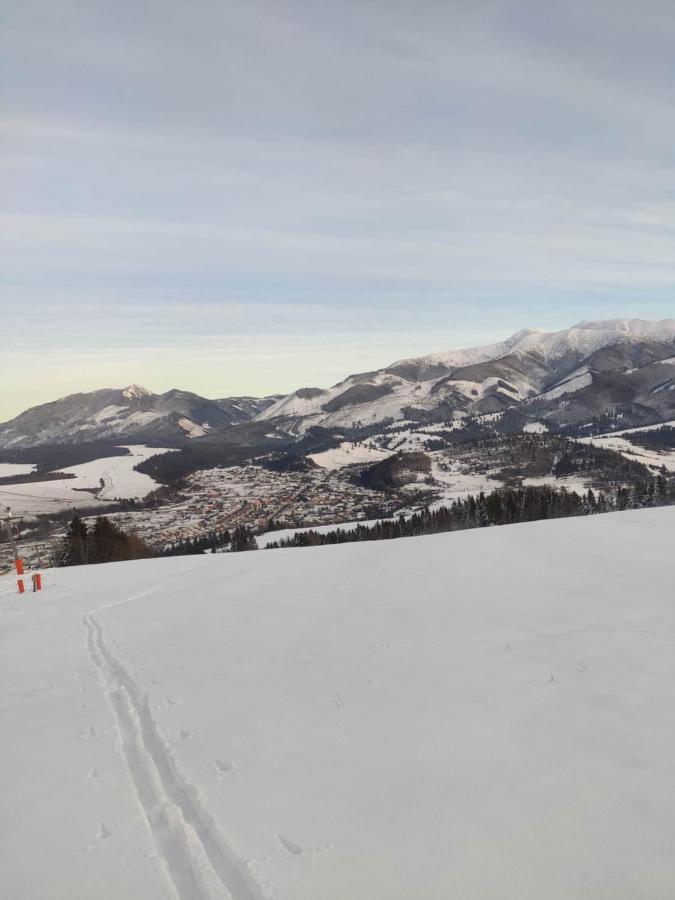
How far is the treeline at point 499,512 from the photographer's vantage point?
347ft

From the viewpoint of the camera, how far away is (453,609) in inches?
534

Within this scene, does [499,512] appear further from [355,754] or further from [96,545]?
[355,754]

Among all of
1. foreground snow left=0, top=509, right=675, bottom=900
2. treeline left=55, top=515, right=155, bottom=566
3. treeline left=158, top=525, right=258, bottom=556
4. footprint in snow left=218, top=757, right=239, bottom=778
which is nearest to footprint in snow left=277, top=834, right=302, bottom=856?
foreground snow left=0, top=509, right=675, bottom=900

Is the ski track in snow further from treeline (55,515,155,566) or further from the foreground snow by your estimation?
treeline (55,515,155,566)

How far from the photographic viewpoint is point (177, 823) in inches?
212

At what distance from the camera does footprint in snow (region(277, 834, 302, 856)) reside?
4.71m

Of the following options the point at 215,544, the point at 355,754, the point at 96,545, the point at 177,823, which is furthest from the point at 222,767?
the point at 215,544

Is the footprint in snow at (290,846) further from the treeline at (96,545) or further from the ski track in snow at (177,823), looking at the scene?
the treeline at (96,545)

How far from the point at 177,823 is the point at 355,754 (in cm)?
224

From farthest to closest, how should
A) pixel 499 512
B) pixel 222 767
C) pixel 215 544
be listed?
pixel 215 544
pixel 499 512
pixel 222 767

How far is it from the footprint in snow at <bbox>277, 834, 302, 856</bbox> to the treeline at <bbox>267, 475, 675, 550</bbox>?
96.0 meters

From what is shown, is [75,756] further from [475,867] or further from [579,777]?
[579,777]

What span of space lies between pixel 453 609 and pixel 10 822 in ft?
34.7

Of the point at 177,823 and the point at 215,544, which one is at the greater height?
the point at 177,823
